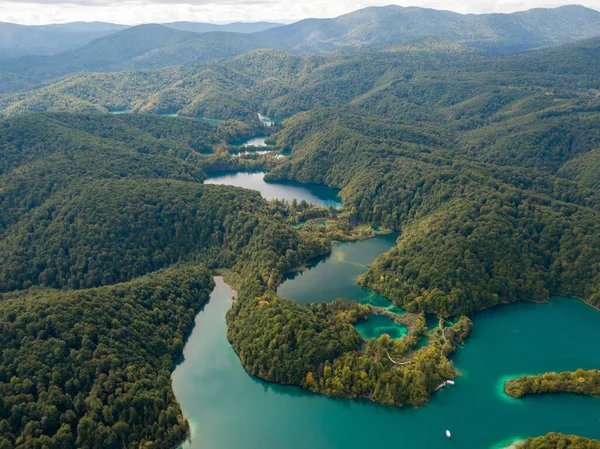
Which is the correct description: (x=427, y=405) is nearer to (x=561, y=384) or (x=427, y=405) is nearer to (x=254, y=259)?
(x=561, y=384)

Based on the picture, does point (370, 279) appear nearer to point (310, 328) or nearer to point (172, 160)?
point (310, 328)

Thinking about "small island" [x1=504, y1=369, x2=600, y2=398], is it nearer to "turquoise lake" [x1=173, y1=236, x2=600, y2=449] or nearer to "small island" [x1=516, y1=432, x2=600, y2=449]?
"turquoise lake" [x1=173, y1=236, x2=600, y2=449]

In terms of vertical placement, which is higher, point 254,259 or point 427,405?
point 254,259

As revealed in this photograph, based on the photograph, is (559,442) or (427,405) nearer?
(559,442)

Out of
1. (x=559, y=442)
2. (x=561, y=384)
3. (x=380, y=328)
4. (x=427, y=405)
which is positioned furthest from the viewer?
(x=380, y=328)

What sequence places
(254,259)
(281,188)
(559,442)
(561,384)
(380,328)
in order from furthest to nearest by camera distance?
(281,188), (254,259), (380,328), (561,384), (559,442)

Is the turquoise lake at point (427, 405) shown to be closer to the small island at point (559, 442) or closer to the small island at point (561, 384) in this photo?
the small island at point (561, 384)

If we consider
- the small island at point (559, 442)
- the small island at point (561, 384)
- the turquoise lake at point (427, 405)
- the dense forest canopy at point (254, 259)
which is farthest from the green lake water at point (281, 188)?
the small island at point (559, 442)

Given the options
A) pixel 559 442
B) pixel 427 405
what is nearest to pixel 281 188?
pixel 427 405
